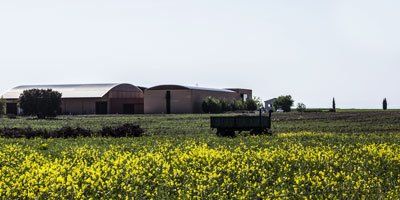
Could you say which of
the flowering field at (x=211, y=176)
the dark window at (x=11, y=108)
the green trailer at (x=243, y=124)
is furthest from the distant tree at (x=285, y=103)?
the flowering field at (x=211, y=176)

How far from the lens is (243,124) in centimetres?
4459

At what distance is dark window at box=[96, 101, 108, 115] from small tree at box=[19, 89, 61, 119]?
21029mm

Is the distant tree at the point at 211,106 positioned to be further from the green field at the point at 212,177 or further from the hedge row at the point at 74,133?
the green field at the point at 212,177

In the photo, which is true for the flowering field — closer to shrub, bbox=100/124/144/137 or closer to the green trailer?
shrub, bbox=100/124/144/137

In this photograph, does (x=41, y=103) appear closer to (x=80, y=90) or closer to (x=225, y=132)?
(x=80, y=90)

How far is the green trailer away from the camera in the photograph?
44469 mm

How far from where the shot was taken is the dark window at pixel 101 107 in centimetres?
12406

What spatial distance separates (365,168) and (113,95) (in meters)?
108

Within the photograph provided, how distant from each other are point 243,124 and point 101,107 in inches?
3271

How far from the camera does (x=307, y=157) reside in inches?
898

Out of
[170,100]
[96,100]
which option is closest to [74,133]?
[170,100]

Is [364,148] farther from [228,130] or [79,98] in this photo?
[79,98]

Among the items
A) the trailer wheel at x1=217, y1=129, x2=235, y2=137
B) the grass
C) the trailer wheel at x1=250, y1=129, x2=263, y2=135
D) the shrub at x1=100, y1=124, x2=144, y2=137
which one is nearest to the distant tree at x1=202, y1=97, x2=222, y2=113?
the grass

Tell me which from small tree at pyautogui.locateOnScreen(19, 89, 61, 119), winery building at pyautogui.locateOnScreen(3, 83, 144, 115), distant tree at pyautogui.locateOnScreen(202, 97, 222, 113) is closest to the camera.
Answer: small tree at pyautogui.locateOnScreen(19, 89, 61, 119)
